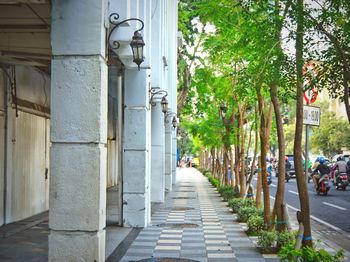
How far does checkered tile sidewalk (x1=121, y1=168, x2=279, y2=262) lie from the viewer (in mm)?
9672

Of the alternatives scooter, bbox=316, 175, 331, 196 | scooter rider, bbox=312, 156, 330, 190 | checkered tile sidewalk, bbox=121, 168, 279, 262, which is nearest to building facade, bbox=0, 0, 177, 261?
checkered tile sidewalk, bbox=121, 168, 279, 262

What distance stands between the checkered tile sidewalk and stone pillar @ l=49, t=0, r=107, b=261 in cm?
158

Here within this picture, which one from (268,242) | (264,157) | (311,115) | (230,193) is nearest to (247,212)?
(264,157)

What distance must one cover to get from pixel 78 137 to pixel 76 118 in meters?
0.27

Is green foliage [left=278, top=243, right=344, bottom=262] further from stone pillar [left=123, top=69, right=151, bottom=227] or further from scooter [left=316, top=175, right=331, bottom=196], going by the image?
scooter [left=316, top=175, right=331, bottom=196]

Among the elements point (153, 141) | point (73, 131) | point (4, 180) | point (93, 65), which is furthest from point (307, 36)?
point (153, 141)

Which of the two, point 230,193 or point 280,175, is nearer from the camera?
point 280,175

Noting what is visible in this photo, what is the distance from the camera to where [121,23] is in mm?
10109

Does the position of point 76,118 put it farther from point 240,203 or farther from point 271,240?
point 240,203

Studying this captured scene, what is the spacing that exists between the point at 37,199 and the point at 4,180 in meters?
3.05

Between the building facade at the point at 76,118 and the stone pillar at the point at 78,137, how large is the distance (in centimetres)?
1

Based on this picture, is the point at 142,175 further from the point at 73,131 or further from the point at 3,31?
the point at 73,131

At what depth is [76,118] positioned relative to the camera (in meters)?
7.91

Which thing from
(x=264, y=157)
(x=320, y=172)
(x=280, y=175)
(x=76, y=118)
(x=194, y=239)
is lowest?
(x=194, y=239)
